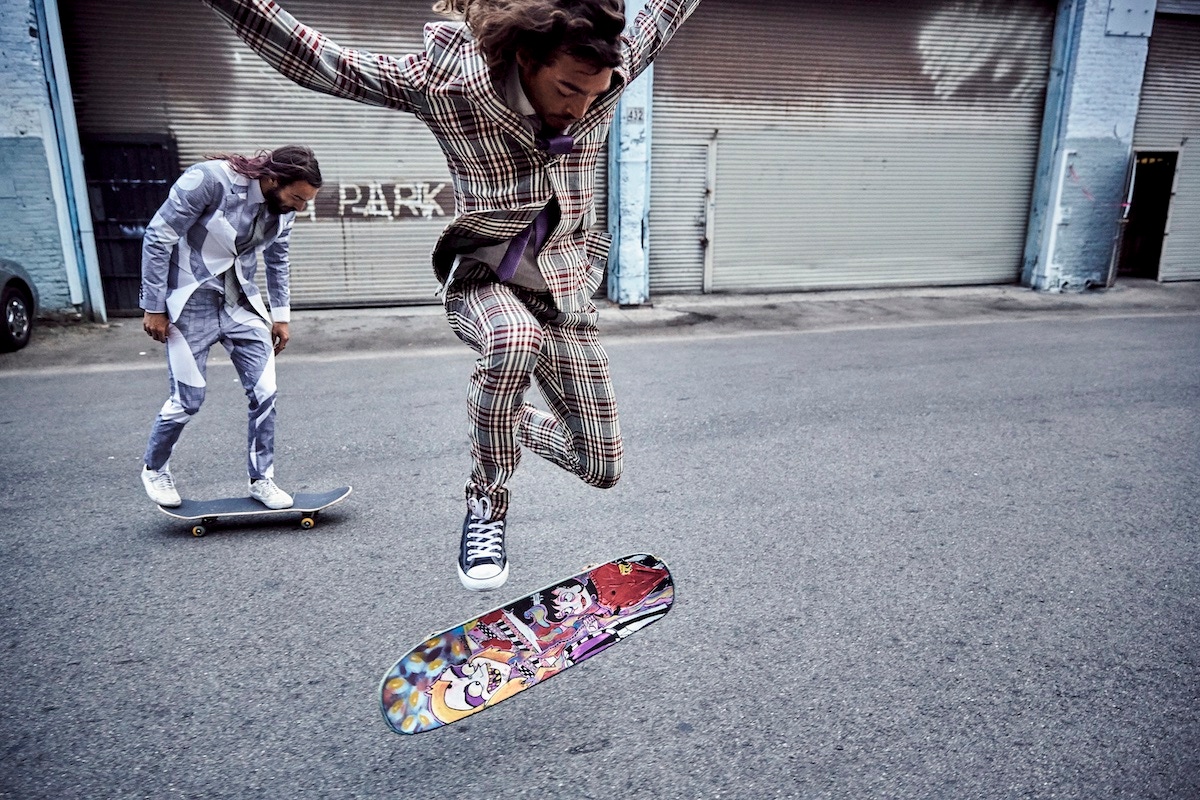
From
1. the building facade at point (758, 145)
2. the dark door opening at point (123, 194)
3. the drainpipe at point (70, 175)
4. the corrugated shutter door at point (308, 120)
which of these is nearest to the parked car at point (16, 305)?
the drainpipe at point (70, 175)

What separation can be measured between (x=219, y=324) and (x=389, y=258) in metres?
7.48

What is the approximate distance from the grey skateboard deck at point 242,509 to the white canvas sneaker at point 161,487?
0.03 meters

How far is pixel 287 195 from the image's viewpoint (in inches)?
154

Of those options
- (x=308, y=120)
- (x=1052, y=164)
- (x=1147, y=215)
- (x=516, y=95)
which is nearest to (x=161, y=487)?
(x=516, y=95)

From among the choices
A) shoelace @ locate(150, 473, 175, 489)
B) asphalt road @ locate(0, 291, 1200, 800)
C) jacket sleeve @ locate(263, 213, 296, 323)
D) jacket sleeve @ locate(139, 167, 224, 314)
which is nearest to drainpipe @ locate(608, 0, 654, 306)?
asphalt road @ locate(0, 291, 1200, 800)

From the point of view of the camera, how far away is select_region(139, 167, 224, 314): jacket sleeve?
378 cm

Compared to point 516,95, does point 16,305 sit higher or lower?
lower

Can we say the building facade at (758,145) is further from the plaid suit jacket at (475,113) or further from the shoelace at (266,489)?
the plaid suit jacket at (475,113)

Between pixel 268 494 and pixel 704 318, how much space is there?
7626mm

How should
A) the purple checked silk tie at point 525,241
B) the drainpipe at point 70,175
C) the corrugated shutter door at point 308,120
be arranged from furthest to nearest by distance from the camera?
the corrugated shutter door at point 308,120 < the drainpipe at point 70,175 < the purple checked silk tie at point 525,241

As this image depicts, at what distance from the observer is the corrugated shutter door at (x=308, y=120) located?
9.88 metres

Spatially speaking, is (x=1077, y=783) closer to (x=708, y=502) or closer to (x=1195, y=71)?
(x=708, y=502)

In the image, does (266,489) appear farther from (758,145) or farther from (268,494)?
(758,145)

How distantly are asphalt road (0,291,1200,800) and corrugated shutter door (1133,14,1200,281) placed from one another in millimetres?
9847
